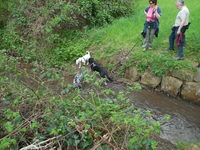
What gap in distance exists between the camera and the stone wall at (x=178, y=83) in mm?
6559

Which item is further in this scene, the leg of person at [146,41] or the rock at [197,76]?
the leg of person at [146,41]

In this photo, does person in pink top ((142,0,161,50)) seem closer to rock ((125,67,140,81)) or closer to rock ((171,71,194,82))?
rock ((125,67,140,81))

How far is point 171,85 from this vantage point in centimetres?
690

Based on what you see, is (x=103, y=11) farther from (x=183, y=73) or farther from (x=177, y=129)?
(x=177, y=129)

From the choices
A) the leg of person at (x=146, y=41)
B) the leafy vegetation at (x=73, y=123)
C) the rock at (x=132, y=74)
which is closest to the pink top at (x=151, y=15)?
the leg of person at (x=146, y=41)

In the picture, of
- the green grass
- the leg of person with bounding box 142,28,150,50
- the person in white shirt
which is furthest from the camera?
the leg of person with bounding box 142,28,150,50

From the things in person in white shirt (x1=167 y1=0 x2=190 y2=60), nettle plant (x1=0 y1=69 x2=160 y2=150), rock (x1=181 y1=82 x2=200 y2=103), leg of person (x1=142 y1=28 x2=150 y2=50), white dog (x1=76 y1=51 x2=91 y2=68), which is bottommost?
rock (x1=181 y1=82 x2=200 y2=103)

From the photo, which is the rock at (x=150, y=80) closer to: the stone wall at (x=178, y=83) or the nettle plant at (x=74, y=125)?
the stone wall at (x=178, y=83)

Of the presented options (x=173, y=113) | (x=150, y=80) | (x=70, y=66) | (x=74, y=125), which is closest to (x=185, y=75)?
(x=150, y=80)

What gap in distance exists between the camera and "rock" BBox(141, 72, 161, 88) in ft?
23.5

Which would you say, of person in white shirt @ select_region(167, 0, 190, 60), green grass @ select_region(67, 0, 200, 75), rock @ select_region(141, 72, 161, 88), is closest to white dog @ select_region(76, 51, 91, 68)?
green grass @ select_region(67, 0, 200, 75)

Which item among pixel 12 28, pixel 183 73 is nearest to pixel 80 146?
pixel 183 73

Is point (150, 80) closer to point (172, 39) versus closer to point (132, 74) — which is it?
point (132, 74)

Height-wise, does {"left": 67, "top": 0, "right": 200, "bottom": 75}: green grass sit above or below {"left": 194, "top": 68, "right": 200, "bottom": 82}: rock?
above
